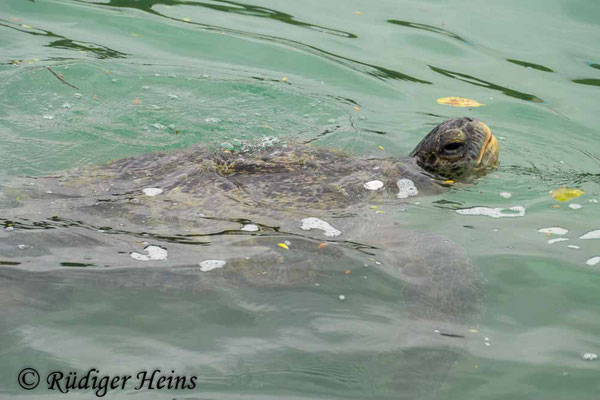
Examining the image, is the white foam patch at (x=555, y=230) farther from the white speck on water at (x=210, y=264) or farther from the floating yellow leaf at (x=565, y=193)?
the white speck on water at (x=210, y=264)

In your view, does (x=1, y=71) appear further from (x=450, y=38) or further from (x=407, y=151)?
(x=450, y=38)

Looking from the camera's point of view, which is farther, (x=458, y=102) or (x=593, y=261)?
(x=458, y=102)

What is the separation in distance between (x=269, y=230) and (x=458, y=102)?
146 inches

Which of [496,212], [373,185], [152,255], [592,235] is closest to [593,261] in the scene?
[592,235]

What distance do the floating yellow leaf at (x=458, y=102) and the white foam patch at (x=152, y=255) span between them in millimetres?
4295

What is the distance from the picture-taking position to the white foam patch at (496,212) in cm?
531

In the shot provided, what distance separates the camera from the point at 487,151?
575 cm

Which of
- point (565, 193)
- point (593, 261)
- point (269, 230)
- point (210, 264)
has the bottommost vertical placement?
point (210, 264)

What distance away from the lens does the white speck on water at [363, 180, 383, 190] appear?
5578mm

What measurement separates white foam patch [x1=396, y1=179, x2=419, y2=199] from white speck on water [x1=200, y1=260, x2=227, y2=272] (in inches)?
69.5

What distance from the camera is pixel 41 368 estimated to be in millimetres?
3400

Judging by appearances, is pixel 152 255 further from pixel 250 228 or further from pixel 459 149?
pixel 459 149

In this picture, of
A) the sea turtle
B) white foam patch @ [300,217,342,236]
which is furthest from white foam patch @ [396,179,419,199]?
white foam patch @ [300,217,342,236]

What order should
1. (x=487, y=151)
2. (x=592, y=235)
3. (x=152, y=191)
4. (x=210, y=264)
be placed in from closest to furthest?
(x=210, y=264)
(x=592, y=235)
(x=152, y=191)
(x=487, y=151)
